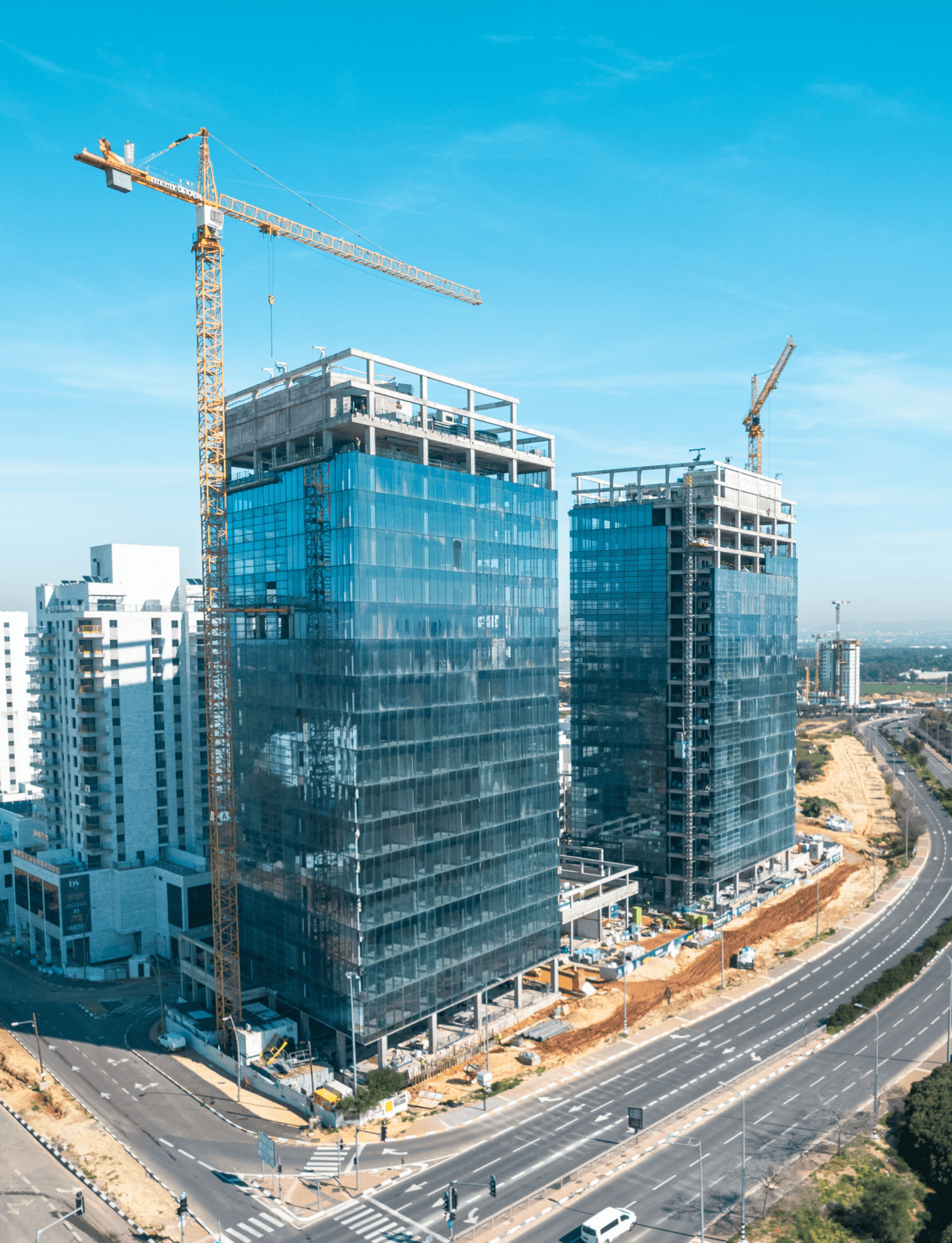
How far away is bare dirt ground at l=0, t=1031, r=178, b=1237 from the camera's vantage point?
2741 inches

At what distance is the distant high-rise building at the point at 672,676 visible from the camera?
5600 inches

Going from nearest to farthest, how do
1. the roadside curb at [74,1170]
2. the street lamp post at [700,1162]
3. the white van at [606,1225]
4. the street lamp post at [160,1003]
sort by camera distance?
1. the white van at [606,1225]
2. the street lamp post at [700,1162]
3. the roadside curb at [74,1170]
4. the street lamp post at [160,1003]

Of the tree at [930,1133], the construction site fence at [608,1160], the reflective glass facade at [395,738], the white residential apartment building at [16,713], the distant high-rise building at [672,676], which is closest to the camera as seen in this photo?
the construction site fence at [608,1160]

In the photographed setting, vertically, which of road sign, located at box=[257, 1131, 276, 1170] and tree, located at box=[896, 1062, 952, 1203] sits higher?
road sign, located at box=[257, 1131, 276, 1170]

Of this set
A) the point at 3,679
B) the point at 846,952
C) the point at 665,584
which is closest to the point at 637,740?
the point at 665,584

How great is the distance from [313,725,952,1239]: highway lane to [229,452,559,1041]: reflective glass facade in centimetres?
1381

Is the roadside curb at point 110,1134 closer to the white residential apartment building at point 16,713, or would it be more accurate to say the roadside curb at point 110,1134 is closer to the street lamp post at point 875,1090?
the street lamp post at point 875,1090

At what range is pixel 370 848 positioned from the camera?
8500cm

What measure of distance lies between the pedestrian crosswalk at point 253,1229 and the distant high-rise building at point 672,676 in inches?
3461

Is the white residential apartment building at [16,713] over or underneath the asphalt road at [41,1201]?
over

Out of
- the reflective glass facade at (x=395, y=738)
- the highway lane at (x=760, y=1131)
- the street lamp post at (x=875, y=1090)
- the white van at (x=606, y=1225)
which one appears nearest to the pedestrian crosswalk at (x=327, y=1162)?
the reflective glass facade at (x=395, y=738)

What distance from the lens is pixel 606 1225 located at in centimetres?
6419

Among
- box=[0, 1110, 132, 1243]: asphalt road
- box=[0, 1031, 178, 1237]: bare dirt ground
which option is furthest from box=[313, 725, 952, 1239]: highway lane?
box=[0, 1110, 132, 1243]: asphalt road

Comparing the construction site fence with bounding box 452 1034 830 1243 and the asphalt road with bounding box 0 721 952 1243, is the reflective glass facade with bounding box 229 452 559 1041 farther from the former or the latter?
the construction site fence with bounding box 452 1034 830 1243
